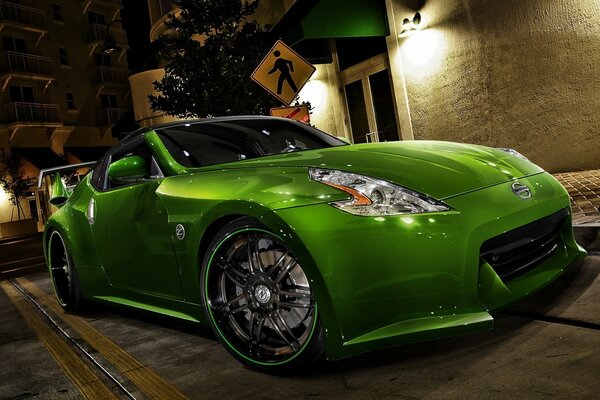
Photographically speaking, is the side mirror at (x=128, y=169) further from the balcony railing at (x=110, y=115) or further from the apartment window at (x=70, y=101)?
the apartment window at (x=70, y=101)

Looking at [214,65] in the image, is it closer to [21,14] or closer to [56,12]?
[21,14]

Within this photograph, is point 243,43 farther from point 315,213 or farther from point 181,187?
point 315,213

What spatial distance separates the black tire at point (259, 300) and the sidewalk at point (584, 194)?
2699 mm

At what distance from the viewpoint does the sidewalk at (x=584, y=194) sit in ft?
15.1

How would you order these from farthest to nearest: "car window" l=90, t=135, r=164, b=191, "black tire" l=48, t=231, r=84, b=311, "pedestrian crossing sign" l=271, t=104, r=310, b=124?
"pedestrian crossing sign" l=271, t=104, r=310, b=124 < "black tire" l=48, t=231, r=84, b=311 < "car window" l=90, t=135, r=164, b=191

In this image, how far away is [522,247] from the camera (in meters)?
2.71

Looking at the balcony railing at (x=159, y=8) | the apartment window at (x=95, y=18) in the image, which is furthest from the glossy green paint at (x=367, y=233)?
the apartment window at (x=95, y=18)

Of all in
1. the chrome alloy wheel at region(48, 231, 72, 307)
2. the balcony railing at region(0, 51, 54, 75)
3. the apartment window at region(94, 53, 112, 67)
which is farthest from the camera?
the apartment window at region(94, 53, 112, 67)

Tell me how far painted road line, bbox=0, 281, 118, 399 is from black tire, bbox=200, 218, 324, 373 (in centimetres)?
62

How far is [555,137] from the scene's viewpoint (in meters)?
8.55

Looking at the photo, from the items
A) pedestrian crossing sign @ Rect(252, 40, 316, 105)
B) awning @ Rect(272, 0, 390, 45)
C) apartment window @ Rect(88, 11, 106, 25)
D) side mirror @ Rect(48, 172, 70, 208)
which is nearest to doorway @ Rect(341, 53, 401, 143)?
awning @ Rect(272, 0, 390, 45)

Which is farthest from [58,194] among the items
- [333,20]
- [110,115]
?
[110,115]

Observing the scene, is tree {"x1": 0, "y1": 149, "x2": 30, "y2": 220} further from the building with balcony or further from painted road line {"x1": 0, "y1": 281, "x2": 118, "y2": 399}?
painted road line {"x1": 0, "y1": 281, "x2": 118, "y2": 399}

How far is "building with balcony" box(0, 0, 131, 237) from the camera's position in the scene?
33406mm
